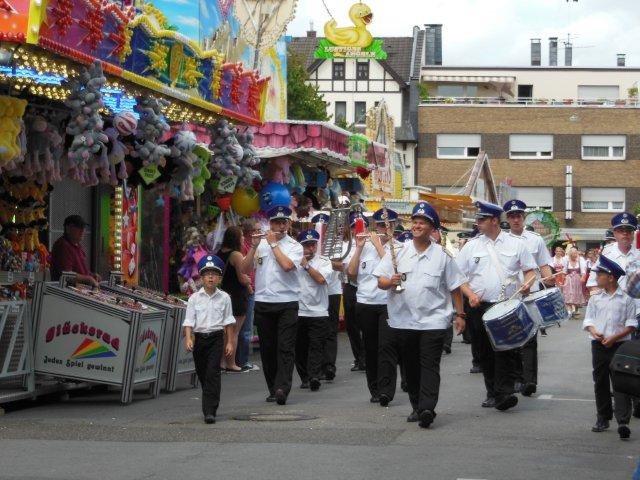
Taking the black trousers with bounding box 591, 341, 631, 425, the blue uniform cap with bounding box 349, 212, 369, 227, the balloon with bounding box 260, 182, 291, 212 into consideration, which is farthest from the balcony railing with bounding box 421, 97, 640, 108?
the black trousers with bounding box 591, 341, 631, 425

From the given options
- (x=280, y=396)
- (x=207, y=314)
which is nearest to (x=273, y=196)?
(x=280, y=396)

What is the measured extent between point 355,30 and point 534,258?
26818 millimetres

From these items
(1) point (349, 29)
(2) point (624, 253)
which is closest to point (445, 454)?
(2) point (624, 253)

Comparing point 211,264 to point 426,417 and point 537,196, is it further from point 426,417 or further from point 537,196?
point 537,196

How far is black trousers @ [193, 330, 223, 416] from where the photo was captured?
1148 centimetres

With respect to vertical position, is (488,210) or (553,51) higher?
(553,51)

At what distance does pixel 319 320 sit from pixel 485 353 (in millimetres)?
2721

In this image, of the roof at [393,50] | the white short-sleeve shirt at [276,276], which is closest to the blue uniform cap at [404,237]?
the white short-sleeve shirt at [276,276]

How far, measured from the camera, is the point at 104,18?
1165 centimetres

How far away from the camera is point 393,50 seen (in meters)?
76.3

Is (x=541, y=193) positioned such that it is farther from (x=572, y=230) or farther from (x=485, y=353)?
(x=485, y=353)

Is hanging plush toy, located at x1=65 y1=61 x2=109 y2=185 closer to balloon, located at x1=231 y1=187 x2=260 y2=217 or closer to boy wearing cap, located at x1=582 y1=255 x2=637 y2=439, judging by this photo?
boy wearing cap, located at x1=582 y1=255 x2=637 y2=439

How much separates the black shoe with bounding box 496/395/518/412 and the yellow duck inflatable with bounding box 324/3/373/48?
82.5ft

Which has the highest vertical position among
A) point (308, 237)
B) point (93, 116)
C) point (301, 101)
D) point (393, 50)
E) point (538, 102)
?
point (393, 50)
